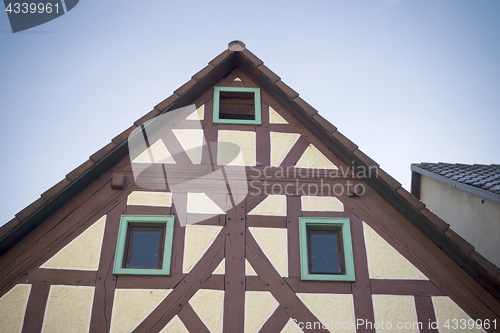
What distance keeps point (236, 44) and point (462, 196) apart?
5.37 metres

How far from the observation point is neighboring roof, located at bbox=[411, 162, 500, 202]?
8.06 m

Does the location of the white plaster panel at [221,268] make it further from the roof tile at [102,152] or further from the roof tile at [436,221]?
the roof tile at [436,221]

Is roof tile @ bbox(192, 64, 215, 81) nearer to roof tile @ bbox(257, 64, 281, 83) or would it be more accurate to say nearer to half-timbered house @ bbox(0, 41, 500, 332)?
half-timbered house @ bbox(0, 41, 500, 332)

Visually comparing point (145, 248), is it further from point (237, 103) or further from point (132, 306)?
point (237, 103)

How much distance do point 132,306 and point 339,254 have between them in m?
2.80

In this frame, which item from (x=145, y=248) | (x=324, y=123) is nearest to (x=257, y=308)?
(x=145, y=248)

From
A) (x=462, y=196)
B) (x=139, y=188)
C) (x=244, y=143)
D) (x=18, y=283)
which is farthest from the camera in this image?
(x=462, y=196)

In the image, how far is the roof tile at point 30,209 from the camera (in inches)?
230

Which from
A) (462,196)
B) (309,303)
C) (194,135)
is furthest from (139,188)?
(462,196)

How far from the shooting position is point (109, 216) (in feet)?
20.7

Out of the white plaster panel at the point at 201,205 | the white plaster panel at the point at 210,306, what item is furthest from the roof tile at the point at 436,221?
the white plaster panel at the point at 210,306

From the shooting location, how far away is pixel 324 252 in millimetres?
6352

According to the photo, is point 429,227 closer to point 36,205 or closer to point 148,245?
point 148,245

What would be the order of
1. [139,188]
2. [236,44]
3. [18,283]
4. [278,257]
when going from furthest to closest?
[236,44], [139,188], [278,257], [18,283]
